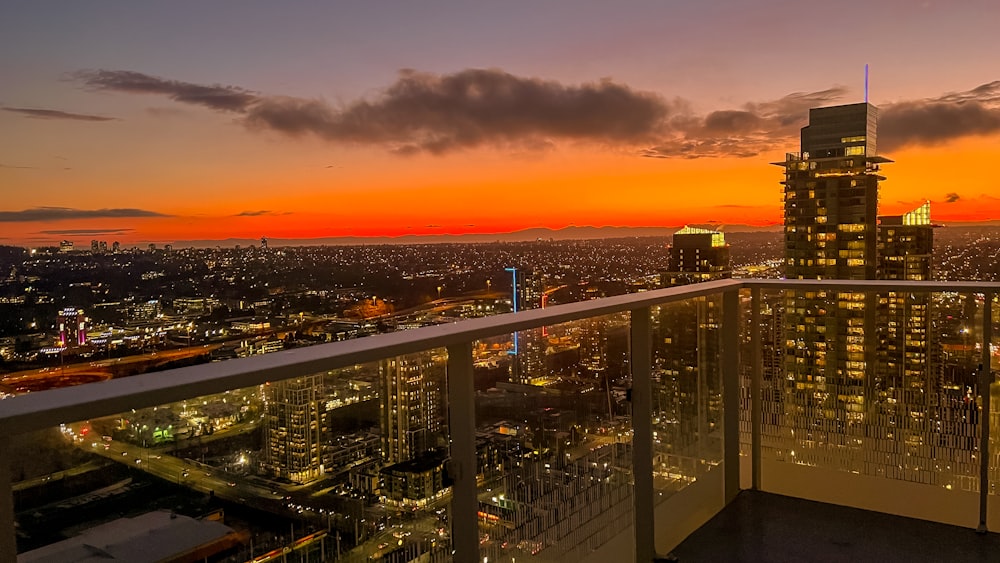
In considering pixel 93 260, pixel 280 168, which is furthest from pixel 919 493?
pixel 280 168

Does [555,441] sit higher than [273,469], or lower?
lower

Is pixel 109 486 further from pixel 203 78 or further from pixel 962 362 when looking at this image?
pixel 203 78

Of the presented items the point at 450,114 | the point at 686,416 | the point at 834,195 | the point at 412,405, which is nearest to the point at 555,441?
the point at 412,405

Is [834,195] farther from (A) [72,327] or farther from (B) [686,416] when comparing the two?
(A) [72,327]

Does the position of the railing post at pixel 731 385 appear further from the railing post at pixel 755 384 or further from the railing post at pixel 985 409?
the railing post at pixel 985 409

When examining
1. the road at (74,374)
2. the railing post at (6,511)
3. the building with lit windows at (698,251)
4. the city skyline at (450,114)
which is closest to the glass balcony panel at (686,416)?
the road at (74,374)

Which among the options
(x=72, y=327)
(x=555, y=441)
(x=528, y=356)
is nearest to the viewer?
(x=528, y=356)
